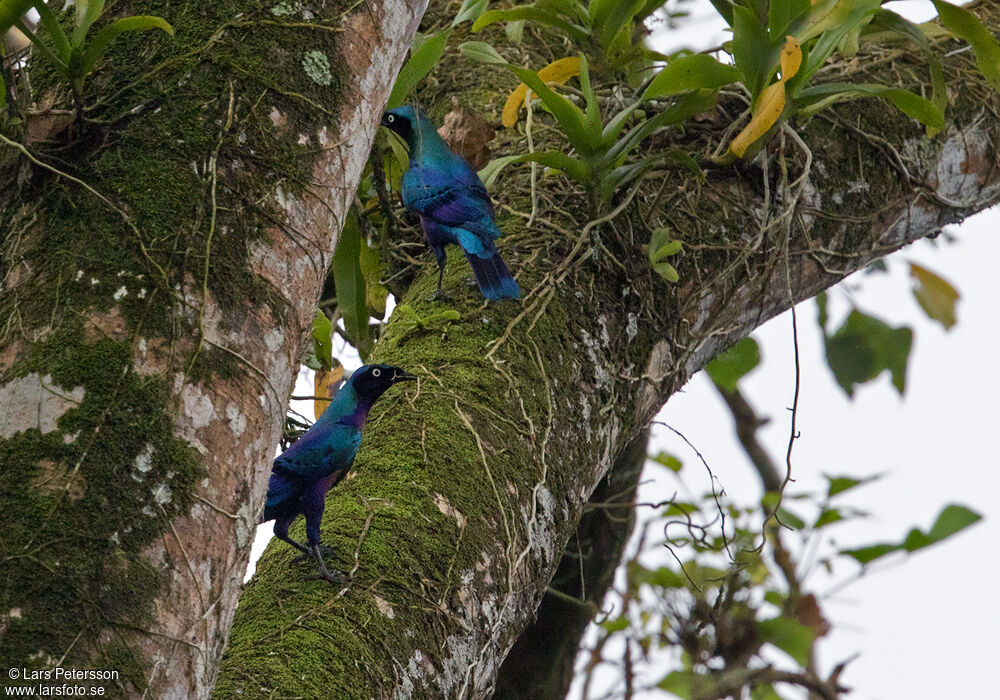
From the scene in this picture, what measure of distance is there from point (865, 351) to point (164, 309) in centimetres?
282

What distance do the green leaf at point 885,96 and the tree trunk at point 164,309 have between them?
125 centimetres

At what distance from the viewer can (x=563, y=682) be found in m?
3.25

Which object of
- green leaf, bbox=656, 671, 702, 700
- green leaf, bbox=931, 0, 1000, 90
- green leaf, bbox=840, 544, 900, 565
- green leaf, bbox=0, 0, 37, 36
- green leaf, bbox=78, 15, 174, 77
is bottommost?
green leaf, bbox=656, 671, 702, 700

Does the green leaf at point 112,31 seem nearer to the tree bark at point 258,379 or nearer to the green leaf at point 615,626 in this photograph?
the tree bark at point 258,379

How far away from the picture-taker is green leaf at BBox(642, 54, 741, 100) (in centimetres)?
236

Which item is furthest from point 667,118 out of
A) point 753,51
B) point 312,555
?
point 312,555

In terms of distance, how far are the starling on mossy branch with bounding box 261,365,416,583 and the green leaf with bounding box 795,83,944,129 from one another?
1351 mm

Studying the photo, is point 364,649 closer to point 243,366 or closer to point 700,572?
point 243,366

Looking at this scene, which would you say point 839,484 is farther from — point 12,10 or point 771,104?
point 12,10

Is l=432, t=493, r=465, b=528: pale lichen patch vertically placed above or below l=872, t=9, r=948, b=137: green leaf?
below

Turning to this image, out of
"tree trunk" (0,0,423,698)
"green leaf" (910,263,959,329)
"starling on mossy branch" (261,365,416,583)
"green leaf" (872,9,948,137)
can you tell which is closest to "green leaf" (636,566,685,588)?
"green leaf" (910,263,959,329)

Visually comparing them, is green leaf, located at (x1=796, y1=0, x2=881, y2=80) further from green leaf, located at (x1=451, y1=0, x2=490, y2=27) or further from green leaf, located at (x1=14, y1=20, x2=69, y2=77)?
green leaf, located at (x1=14, y1=20, x2=69, y2=77)

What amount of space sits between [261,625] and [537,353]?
2.80 ft

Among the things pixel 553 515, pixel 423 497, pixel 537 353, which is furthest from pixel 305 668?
pixel 537 353
